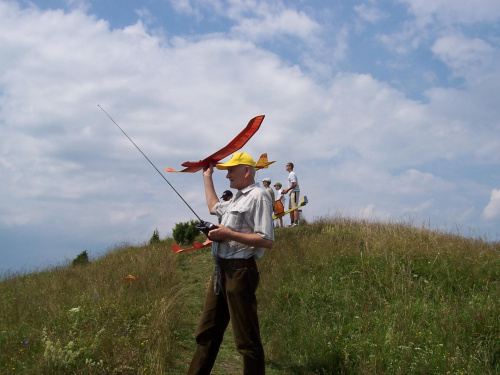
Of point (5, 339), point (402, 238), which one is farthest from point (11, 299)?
point (402, 238)

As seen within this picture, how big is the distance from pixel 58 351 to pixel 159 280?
12.6 feet

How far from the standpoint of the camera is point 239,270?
140 inches

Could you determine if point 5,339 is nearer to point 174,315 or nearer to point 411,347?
point 174,315

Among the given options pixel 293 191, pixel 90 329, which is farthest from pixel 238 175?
pixel 293 191

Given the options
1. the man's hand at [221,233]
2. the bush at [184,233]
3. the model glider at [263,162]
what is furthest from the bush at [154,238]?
the man's hand at [221,233]

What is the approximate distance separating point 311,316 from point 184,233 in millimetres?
8318

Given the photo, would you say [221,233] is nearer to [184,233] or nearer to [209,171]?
[209,171]

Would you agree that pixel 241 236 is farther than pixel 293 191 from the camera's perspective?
No

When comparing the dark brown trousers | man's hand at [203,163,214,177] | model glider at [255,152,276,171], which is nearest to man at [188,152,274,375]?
the dark brown trousers

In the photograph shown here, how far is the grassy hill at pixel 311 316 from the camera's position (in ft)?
14.4

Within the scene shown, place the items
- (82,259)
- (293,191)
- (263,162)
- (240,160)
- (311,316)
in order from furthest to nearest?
(293,191), (82,259), (263,162), (311,316), (240,160)

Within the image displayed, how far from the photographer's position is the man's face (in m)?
3.76

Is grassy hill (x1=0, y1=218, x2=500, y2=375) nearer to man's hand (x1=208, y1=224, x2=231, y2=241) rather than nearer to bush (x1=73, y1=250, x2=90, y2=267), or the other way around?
man's hand (x1=208, y1=224, x2=231, y2=241)

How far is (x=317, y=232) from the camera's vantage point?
11680mm
